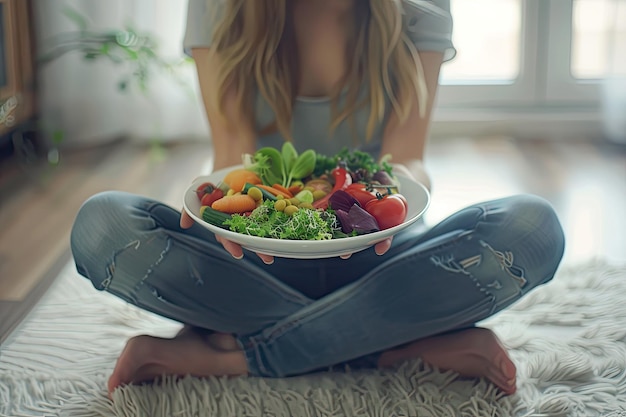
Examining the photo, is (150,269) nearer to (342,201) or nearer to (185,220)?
(185,220)

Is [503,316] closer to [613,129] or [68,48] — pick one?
[613,129]

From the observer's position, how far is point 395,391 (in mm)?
1269

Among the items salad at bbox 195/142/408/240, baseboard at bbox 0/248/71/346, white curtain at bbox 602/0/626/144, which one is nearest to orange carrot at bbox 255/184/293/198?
salad at bbox 195/142/408/240

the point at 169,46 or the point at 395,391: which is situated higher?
the point at 169,46

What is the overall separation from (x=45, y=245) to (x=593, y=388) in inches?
48.1

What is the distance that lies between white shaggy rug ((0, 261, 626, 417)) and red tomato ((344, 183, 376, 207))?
0.30 metres

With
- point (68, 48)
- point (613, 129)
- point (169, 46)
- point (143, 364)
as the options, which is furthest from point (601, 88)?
point (143, 364)

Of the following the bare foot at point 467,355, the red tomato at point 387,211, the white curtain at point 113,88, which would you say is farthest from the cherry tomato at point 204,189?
the white curtain at point 113,88

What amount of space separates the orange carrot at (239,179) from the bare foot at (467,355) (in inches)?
13.6

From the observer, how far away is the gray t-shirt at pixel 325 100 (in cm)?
147

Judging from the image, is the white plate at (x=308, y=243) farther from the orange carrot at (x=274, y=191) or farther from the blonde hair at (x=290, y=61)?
the blonde hair at (x=290, y=61)

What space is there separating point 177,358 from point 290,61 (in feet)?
1.79

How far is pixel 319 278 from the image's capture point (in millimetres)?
1327

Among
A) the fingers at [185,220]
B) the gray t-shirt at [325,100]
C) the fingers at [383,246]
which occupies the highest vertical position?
the gray t-shirt at [325,100]
